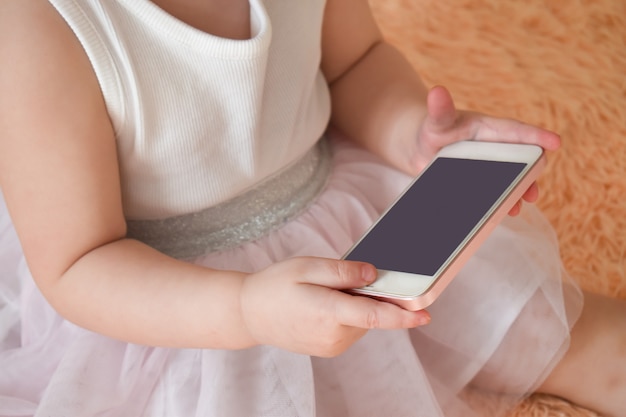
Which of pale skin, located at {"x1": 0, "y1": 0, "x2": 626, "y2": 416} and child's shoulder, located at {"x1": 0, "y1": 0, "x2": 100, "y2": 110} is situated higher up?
child's shoulder, located at {"x1": 0, "y1": 0, "x2": 100, "y2": 110}

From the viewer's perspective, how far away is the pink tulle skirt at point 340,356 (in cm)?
67

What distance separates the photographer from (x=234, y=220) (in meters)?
0.78

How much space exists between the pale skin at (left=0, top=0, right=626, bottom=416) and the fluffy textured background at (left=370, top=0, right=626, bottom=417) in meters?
0.35

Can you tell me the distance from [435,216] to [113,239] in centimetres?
26

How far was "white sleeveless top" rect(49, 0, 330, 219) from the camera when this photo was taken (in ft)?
2.13

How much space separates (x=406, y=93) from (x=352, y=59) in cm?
9

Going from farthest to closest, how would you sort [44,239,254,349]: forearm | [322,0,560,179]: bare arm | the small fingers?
[322,0,560,179]: bare arm
[44,239,254,349]: forearm
the small fingers

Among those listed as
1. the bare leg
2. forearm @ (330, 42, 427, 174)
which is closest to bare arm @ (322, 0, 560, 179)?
forearm @ (330, 42, 427, 174)

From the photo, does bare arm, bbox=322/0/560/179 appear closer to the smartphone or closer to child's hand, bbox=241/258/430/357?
the smartphone

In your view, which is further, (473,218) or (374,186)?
(374,186)

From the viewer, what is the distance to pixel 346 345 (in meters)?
0.59

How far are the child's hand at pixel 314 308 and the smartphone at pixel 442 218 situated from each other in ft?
0.04

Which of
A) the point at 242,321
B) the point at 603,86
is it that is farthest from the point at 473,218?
the point at 603,86

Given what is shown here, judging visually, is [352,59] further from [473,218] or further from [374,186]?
A: [473,218]
